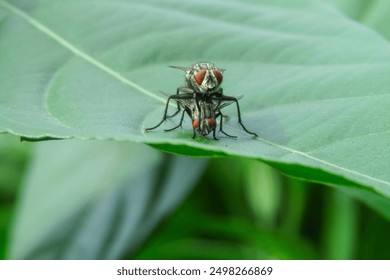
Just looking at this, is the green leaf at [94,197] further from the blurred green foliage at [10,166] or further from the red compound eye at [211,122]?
the red compound eye at [211,122]

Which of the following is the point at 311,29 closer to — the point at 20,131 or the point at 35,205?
the point at 20,131

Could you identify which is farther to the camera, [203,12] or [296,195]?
[296,195]

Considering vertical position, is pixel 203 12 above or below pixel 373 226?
above

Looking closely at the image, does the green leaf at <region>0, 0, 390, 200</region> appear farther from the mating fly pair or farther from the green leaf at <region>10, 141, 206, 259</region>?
the green leaf at <region>10, 141, 206, 259</region>

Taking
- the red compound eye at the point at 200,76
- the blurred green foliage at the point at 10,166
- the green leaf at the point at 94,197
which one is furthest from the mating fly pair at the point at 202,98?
the blurred green foliage at the point at 10,166

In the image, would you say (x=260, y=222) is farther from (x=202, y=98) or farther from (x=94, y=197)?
(x=202, y=98)

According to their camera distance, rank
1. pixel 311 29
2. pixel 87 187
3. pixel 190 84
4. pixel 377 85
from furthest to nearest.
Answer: pixel 87 187, pixel 311 29, pixel 190 84, pixel 377 85

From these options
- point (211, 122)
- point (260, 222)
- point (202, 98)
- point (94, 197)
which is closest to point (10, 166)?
point (94, 197)

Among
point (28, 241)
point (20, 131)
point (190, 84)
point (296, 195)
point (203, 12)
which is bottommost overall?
point (28, 241)
